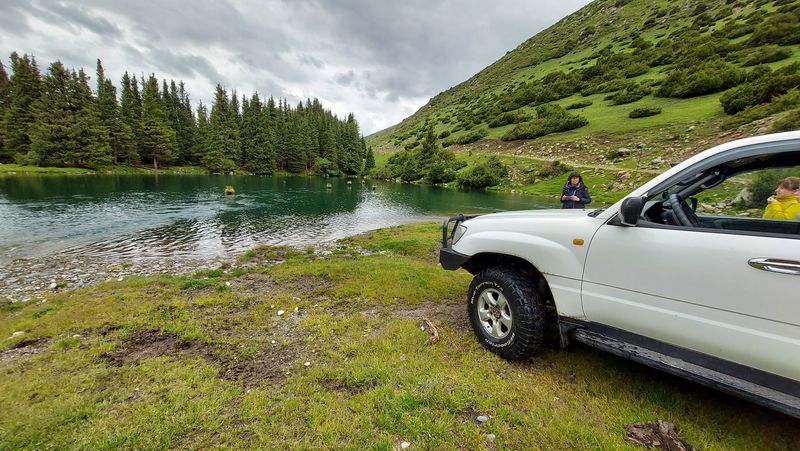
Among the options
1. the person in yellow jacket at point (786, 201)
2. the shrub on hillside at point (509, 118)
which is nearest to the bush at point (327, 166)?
the shrub on hillside at point (509, 118)

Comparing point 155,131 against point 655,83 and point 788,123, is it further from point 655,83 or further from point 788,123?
point 655,83

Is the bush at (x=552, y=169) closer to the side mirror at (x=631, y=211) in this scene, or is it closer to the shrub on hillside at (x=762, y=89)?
the shrub on hillside at (x=762, y=89)

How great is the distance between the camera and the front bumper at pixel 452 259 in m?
4.67

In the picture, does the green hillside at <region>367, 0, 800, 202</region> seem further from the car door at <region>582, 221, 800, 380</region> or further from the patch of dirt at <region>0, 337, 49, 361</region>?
the patch of dirt at <region>0, 337, 49, 361</region>

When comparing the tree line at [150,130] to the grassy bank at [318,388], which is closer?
the grassy bank at [318,388]

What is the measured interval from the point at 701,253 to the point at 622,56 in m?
87.6

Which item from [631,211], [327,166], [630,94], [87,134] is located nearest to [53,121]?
[87,134]

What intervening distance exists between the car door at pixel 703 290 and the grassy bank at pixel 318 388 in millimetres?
952

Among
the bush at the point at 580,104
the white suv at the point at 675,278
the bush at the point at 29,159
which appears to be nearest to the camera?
the white suv at the point at 675,278

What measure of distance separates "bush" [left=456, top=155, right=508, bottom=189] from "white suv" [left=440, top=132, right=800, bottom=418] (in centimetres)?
4478

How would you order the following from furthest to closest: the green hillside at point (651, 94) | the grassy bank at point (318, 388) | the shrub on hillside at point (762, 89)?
the green hillside at point (651, 94) → the shrub on hillside at point (762, 89) → the grassy bank at point (318, 388)

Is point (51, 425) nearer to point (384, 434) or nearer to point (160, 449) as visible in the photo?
point (160, 449)

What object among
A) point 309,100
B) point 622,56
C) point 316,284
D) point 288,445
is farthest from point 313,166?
point 288,445

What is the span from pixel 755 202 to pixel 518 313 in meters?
3.07
